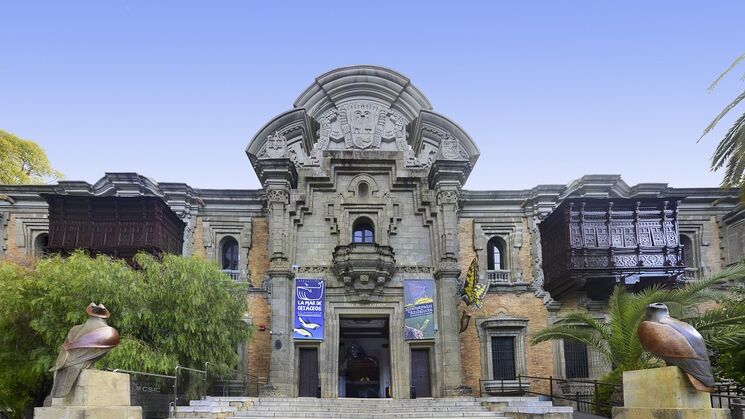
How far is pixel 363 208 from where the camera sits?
2544 centimetres

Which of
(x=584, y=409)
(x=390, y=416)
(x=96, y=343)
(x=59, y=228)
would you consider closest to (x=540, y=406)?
(x=390, y=416)

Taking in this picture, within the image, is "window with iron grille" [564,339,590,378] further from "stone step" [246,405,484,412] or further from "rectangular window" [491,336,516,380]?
"stone step" [246,405,484,412]

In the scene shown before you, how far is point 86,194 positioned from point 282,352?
928 centimetres

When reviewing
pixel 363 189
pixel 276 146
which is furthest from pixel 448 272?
pixel 276 146

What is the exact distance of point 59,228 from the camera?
23.2 meters

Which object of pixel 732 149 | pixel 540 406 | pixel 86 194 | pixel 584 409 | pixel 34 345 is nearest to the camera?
pixel 732 149

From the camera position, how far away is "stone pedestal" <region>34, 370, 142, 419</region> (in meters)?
10.3

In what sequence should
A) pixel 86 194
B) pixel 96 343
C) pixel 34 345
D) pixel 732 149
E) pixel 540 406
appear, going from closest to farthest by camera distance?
pixel 96 343
pixel 732 149
pixel 540 406
pixel 34 345
pixel 86 194

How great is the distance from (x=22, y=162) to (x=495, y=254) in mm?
26276

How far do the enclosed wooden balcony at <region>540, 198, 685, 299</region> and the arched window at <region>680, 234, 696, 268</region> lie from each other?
234 cm

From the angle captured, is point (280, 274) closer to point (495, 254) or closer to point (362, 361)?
point (362, 361)

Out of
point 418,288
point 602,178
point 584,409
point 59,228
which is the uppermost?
point 602,178

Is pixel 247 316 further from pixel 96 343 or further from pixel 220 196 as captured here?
pixel 96 343

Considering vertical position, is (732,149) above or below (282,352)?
above
